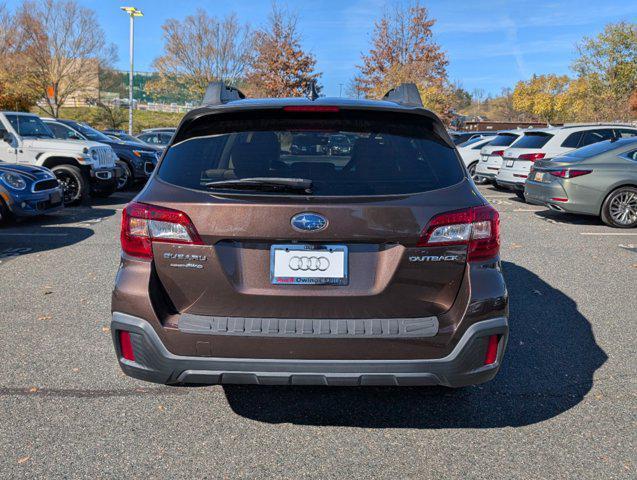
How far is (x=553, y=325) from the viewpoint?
4707mm

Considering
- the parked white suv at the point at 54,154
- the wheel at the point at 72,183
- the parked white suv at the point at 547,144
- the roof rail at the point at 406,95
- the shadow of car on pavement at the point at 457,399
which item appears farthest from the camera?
the parked white suv at the point at 547,144

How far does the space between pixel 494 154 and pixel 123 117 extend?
44404 mm

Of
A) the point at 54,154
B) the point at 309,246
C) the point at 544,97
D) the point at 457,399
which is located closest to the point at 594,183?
the point at 457,399

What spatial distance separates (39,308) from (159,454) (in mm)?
2854

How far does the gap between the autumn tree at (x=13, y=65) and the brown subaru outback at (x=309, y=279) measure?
37.6 meters

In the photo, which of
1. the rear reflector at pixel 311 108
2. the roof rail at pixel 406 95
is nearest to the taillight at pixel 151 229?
the rear reflector at pixel 311 108

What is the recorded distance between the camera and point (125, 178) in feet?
47.2

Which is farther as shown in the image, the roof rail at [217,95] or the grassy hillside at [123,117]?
the grassy hillside at [123,117]

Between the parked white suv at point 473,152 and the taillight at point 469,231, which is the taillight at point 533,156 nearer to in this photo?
the parked white suv at point 473,152

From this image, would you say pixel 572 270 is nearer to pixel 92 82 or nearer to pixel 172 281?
pixel 172 281

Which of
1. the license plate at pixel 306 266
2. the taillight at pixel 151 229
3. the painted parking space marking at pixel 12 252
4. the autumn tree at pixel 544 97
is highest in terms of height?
the autumn tree at pixel 544 97

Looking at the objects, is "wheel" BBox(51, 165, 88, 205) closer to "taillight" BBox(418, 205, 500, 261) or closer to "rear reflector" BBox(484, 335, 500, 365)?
"taillight" BBox(418, 205, 500, 261)

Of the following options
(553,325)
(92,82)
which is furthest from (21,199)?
(92,82)

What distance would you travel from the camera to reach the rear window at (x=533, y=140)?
43.1ft
